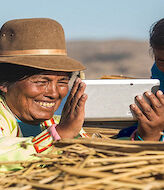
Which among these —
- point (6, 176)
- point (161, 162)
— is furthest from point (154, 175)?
point (6, 176)

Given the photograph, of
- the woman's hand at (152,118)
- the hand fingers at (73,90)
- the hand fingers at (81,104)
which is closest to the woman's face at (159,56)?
the woman's hand at (152,118)

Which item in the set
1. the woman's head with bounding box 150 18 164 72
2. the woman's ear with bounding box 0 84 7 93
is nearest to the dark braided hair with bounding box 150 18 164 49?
the woman's head with bounding box 150 18 164 72

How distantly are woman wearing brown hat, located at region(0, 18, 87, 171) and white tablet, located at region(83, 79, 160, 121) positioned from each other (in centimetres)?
20

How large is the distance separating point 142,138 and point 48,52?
91cm

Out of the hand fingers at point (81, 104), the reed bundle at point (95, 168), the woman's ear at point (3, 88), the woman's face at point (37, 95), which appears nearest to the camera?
the reed bundle at point (95, 168)

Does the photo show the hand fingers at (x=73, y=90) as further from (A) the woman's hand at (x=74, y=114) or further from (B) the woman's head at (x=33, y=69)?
(B) the woman's head at (x=33, y=69)

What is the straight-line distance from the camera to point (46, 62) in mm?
2689

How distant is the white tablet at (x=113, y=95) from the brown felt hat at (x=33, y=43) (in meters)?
0.21

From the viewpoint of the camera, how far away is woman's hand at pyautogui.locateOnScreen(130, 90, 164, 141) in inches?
102

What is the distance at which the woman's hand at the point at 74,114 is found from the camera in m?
2.37

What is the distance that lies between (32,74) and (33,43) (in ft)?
0.73

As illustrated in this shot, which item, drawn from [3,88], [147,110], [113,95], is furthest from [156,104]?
[3,88]

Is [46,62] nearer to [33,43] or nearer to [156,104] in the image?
[33,43]

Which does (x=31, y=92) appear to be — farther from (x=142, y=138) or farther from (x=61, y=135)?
(x=142, y=138)
